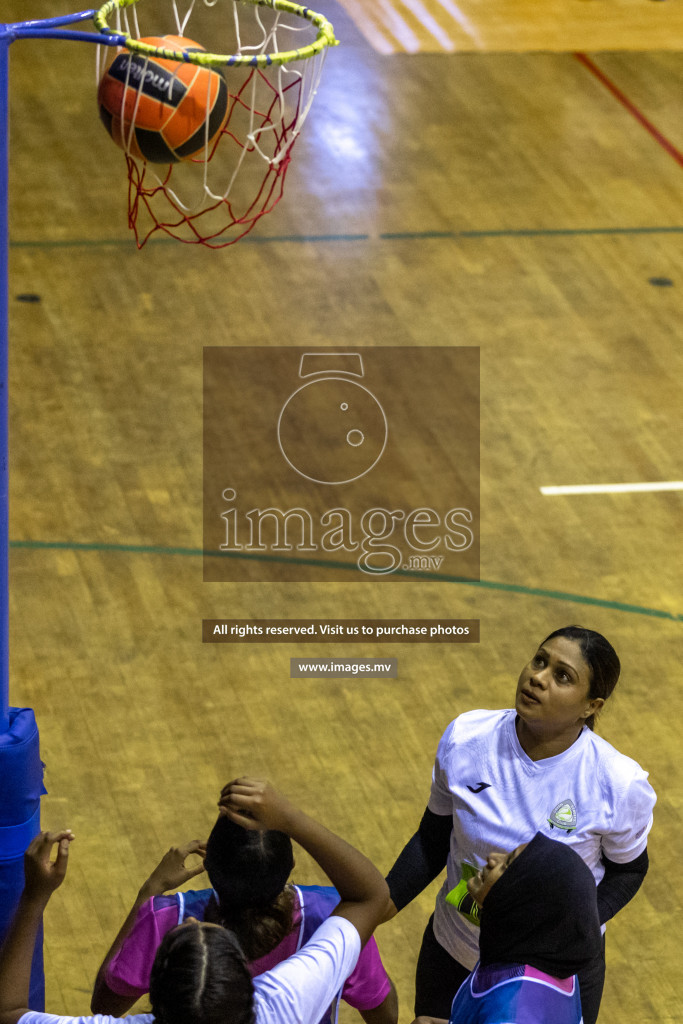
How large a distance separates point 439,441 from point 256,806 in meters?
4.50

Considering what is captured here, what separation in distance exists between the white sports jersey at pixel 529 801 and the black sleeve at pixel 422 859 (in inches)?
3.2

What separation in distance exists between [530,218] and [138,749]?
513cm

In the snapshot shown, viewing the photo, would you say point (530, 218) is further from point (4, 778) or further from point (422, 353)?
point (4, 778)

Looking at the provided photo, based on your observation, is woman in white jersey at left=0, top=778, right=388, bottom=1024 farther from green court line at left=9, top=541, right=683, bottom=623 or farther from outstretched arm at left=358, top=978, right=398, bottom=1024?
green court line at left=9, top=541, right=683, bottom=623

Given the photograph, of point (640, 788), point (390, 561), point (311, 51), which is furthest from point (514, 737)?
point (390, 561)

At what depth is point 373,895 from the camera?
282 centimetres

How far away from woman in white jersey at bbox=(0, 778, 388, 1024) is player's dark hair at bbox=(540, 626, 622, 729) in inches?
29.5

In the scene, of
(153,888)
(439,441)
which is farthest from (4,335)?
(439,441)

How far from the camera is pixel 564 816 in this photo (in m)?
3.15

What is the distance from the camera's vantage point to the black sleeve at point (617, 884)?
322 centimetres

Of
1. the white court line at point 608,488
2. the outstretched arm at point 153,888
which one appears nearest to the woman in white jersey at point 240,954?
the outstretched arm at point 153,888

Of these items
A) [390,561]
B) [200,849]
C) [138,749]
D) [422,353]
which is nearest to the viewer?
[200,849]

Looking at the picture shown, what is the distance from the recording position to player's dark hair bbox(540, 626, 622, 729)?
3.25 metres

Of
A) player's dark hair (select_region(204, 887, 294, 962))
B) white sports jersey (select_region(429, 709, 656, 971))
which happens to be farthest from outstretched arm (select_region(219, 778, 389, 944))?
white sports jersey (select_region(429, 709, 656, 971))
